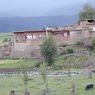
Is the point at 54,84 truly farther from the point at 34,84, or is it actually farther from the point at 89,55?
the point at 89,55

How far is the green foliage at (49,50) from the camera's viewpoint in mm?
100312

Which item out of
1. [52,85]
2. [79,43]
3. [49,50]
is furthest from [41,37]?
[52,85]

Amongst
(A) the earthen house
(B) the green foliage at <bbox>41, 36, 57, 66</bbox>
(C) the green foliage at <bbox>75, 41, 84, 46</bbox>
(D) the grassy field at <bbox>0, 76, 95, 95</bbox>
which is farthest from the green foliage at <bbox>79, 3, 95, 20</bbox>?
(D) the grassy field at <bbox>0, 76, 95, 95</bbox>

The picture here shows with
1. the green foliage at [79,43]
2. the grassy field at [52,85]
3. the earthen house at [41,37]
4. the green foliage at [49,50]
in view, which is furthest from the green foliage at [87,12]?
the grassy field at [52,85]

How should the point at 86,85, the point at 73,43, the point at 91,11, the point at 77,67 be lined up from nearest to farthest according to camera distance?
1. the point at 86,85
2. the point at 77,67
3. the point at 73,43
4. the point at 91,11

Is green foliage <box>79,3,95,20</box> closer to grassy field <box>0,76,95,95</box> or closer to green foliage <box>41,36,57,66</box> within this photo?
green foliage <box>41,36,57,66</box>


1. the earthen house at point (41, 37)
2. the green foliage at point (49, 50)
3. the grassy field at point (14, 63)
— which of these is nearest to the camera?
the green foliage at point (49, 50)

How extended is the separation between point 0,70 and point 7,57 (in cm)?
1547

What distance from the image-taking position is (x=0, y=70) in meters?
103

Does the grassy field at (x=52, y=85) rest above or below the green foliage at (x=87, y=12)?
below

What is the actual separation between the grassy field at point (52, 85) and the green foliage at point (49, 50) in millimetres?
19271

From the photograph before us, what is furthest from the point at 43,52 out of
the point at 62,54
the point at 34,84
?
the point at 34,84

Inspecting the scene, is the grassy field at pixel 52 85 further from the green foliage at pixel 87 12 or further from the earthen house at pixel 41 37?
the green foliage at pixel 87 12

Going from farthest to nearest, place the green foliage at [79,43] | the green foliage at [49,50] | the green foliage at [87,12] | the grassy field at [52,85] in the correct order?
the green foliage at [87,12]
the green foliage at [79,43]
the green foliage at [49,50]
the grassy field at [52,85]
